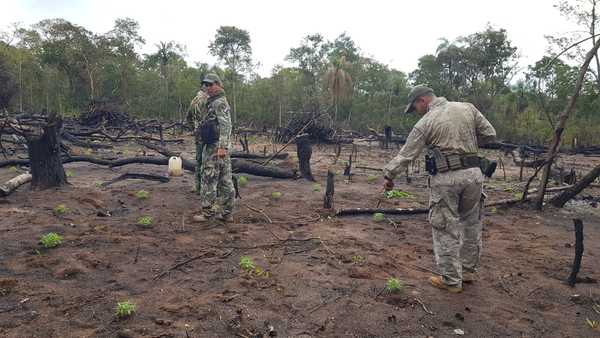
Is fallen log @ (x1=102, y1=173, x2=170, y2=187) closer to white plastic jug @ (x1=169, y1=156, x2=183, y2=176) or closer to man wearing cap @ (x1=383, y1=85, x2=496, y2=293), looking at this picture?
white plastic jug @ (x1=169, y1=156, x2=183, y2=176)

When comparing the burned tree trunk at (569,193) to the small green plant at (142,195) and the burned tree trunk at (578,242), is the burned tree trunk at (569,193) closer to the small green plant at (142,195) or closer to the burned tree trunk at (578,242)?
the burned tree trunk at (578,242)

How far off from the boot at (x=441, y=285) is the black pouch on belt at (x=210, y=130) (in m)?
3.55

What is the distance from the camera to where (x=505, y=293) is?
398cm

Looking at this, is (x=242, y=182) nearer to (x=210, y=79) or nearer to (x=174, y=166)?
(x=174, y=166)

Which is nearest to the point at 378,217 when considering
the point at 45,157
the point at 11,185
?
the point at 45,157

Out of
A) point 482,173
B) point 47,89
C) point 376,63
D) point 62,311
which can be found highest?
point 376,63

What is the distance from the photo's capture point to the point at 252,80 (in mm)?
42906

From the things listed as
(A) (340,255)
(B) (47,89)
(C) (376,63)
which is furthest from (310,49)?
(A) (340,255)

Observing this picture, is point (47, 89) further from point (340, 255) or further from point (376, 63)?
point (340, 255)

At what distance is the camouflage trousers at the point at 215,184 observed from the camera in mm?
6016

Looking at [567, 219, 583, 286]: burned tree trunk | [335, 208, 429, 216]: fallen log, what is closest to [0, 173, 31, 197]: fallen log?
[335, 208, 429, 216]: fallen log

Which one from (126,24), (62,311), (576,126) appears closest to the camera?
(62,311)

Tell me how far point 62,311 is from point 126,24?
128 ft

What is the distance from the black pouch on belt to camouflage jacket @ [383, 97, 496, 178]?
2903mm
